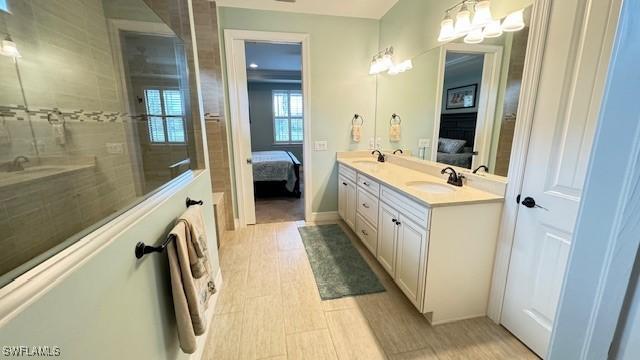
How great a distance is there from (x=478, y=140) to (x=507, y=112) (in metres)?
0.31

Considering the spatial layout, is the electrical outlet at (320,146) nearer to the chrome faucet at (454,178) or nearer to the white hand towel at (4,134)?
the chrome faucet at (454,178)

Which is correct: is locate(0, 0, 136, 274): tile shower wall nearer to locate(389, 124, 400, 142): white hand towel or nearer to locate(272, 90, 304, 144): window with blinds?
locate(389, 124, 400, 142): white hand towel

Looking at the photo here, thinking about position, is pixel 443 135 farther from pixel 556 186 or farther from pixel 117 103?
pixel 117 103

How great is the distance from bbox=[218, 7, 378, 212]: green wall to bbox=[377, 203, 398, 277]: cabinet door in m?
1.47

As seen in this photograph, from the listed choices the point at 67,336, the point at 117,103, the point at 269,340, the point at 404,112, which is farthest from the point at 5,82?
the point at 404,112

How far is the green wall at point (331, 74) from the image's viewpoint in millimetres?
3063

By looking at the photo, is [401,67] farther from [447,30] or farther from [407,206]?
[407,206]

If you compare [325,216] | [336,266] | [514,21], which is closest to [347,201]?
[325,216]

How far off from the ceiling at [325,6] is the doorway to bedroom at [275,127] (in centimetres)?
40

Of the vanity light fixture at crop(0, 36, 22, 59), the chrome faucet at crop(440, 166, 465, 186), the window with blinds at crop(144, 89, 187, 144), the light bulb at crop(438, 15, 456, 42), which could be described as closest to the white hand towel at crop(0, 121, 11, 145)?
the vanity light fixture at crop(0, 36, 22, 59)

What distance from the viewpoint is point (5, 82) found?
89 cm

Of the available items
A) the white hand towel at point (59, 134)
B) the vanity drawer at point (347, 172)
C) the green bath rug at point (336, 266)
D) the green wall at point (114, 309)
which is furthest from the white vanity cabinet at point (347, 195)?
the white hand towel at point (59, 134)

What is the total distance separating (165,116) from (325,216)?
2.52 meters

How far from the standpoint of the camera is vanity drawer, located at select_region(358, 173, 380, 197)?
7.68 ft
